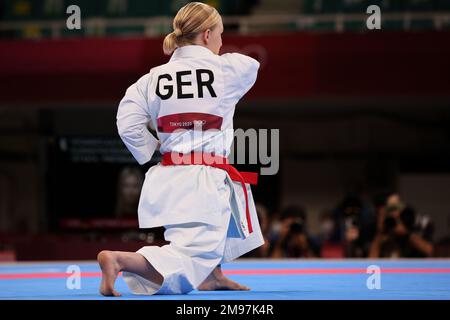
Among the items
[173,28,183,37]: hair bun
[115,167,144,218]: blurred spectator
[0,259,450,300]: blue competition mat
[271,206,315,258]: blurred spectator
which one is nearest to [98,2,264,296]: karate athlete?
[173,28,183,37]: hair bun

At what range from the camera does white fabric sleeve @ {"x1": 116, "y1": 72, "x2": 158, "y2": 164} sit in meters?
3.83

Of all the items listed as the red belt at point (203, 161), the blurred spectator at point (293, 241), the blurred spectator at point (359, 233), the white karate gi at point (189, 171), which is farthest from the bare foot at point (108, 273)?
the blurred spectator at point (359, 233)

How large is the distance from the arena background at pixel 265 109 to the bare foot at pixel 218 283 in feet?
15.3

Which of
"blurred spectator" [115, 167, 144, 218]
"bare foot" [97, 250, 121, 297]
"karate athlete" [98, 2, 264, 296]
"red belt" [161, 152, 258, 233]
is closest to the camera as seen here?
"bare foot" [97, 250, 121, 297]

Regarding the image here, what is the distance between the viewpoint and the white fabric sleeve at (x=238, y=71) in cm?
388

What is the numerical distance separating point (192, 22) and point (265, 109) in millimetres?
10465

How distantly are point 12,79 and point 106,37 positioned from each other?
138 centimetres

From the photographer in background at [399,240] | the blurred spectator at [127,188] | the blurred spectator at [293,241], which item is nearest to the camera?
the photographer in background at [399,240]

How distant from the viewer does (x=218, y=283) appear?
3.90m

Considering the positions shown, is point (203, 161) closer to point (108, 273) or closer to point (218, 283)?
point (218, 283)

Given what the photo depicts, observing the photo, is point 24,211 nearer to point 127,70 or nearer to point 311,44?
point 127,70

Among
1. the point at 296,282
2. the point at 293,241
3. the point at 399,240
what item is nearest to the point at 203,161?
the point at 296,282

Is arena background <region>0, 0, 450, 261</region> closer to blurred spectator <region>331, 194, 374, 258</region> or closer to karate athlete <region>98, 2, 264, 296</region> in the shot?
blurred spectator <region>331, 194, 374, 258</region>

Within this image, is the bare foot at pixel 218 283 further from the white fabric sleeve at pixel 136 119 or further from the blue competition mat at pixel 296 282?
the white fabric sleeve at pixel 136 119
